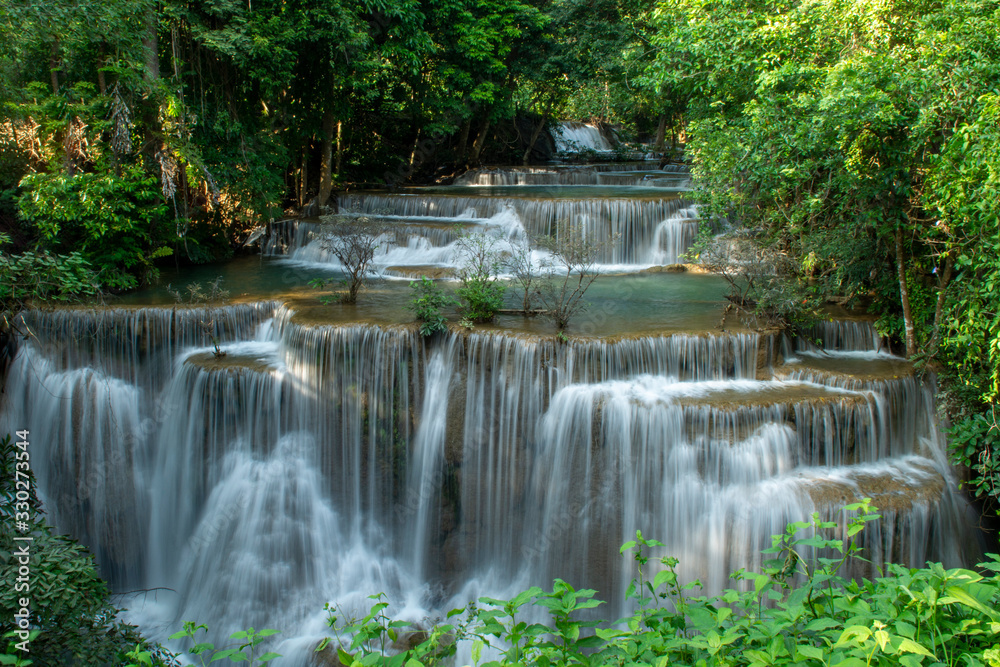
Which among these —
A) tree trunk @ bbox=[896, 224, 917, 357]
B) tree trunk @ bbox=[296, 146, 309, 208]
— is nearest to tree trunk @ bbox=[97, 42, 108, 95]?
tree trunk @ bbox=[296, 146, 309, 208]

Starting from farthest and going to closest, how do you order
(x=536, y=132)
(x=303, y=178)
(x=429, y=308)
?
(x=536, y=132) < (x=303, y=178) < (x=429, y=308)

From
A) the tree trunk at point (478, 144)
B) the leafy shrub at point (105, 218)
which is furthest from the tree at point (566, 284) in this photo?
the tree trunk at point (478, 144)

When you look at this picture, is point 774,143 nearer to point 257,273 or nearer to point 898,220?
point 898,220

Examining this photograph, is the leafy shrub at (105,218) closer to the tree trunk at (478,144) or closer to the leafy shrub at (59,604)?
the leafy shrub at (59,604)

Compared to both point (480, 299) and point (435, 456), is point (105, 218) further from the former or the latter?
point (435, 456)

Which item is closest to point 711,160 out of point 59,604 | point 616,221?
point 616,221

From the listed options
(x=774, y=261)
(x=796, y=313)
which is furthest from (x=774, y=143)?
(x=796, y=313)

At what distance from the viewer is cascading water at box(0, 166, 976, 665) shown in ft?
23.3

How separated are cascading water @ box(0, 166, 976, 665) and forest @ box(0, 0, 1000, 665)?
67cm

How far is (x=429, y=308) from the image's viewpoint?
825 centimetres

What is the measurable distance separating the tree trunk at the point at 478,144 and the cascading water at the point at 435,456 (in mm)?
14501

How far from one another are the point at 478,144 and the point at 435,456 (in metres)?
16.5

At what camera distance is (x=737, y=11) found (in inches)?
374

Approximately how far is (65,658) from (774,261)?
828cm
